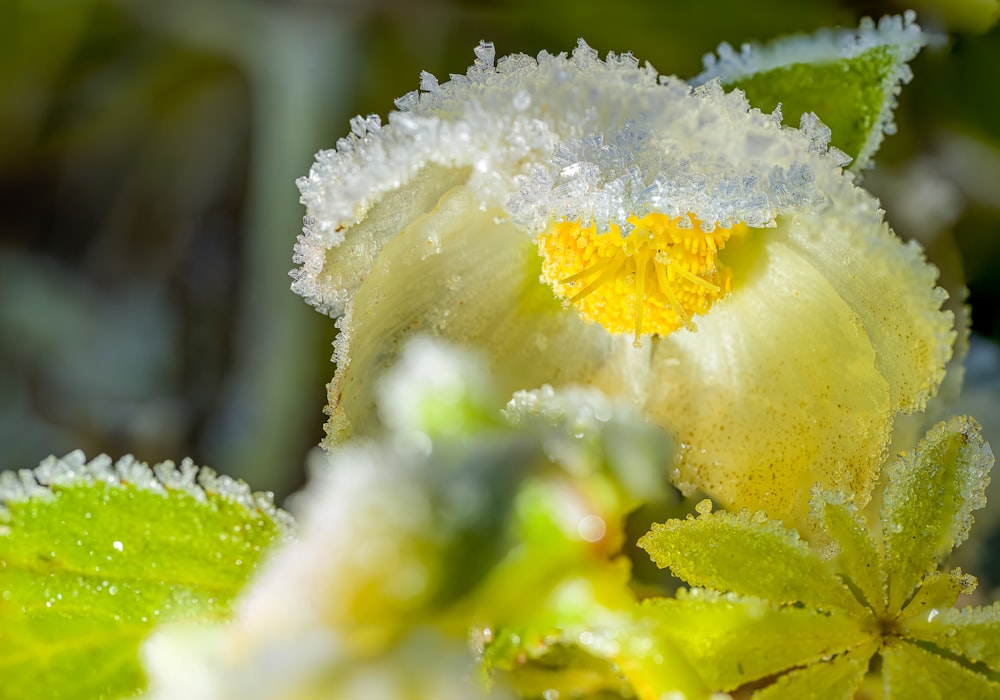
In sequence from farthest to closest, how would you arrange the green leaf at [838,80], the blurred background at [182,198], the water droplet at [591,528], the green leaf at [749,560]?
the blurred background at [182,198], the green leaf at [838,80], the green leaf at [749,560], the water droplet at [591,528]

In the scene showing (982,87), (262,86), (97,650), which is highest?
(262,86)

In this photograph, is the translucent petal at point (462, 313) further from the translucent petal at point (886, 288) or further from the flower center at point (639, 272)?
the translucent petal at point (886, 288)

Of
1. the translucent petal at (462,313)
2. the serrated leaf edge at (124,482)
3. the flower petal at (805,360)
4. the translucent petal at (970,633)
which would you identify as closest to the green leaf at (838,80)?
the flower petal at (805,360)

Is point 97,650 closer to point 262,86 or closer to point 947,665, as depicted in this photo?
point 947,665

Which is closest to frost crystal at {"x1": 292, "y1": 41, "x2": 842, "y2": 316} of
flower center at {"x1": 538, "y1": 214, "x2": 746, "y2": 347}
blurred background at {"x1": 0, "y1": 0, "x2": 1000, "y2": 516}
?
flower center at {"x1": 538, "y1": 214, "x2": 746, "y2": 347}

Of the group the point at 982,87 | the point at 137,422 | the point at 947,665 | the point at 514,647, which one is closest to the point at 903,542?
the point at 947,665

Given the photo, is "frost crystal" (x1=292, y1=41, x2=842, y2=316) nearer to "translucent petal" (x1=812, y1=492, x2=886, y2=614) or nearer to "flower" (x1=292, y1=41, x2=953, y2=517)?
"flower" (x1=292, y1=41, x2=953, y2=517)

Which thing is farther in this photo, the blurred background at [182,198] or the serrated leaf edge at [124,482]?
the blurred background at [182,198]
